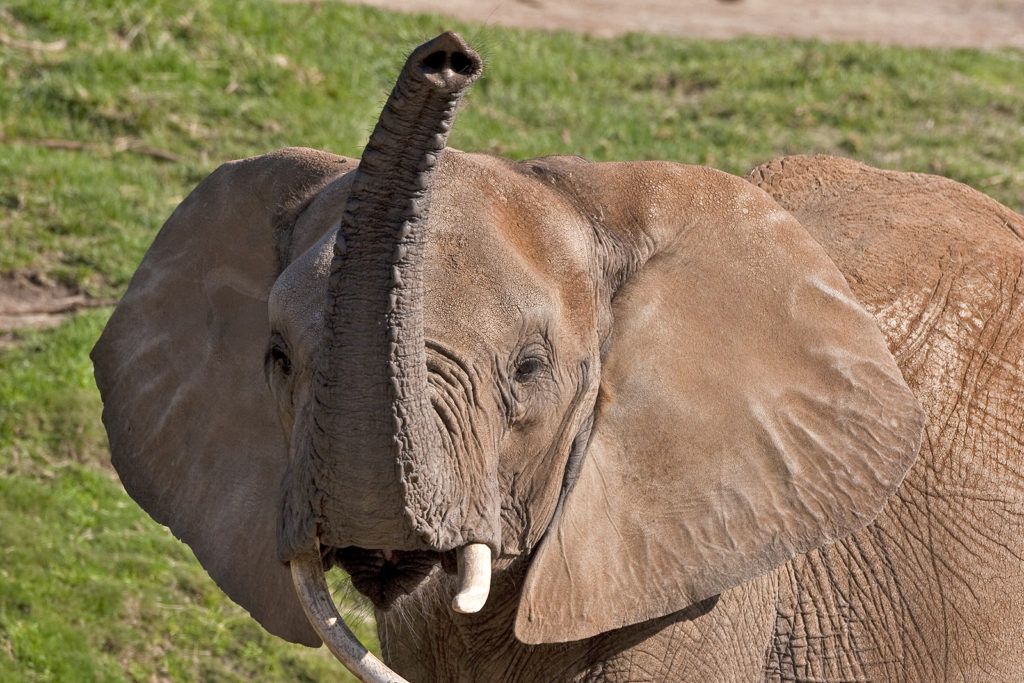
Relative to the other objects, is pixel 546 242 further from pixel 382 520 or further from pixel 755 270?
pixel 382 520

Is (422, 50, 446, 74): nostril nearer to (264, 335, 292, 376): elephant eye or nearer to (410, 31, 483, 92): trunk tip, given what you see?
(410, 31, 483, 92): trunk tip

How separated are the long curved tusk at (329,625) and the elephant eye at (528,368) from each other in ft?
1.82

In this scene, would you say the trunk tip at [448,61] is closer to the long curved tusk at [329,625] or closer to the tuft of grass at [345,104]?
the long curved tusk at [329,625]

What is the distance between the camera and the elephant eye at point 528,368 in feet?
10.1

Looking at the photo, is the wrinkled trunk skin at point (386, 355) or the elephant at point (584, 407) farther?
the elephant at point (584, 407)

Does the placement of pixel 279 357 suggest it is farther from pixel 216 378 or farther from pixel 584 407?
pixel 216 378

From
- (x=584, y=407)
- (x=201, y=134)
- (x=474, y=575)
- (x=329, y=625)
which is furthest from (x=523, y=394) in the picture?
→ (x=201, y=134)

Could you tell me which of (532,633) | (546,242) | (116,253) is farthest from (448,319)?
(116,253)

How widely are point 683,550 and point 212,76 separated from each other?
6.70 metres

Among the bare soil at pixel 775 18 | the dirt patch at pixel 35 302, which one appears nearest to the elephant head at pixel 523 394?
the dirt patch at pixel 35 302

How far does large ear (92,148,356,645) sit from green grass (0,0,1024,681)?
1.61m

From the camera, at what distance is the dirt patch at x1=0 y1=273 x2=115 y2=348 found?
711 centimetres

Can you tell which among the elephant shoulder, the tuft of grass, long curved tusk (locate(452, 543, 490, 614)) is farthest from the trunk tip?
the tuft of grass

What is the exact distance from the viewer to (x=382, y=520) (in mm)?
2648
